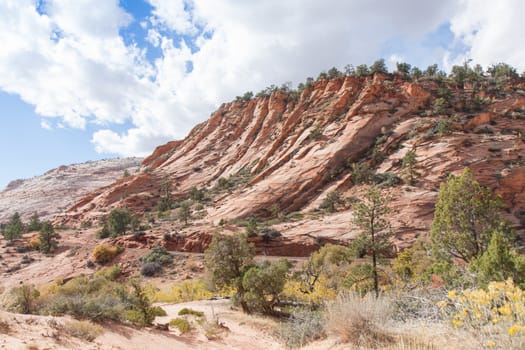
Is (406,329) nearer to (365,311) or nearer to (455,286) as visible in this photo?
(365,311)

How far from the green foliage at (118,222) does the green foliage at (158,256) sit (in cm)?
928

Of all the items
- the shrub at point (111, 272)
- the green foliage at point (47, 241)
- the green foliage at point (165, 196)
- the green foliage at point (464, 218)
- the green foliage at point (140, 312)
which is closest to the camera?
the green foliage at point (140, 312)

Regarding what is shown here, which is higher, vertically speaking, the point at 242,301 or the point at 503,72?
the point at 503,72

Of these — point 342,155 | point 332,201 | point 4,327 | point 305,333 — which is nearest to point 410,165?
point 332,201

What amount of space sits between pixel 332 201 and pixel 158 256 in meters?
18.9

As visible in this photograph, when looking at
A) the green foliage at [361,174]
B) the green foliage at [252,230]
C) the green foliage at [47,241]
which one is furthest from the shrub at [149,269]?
the green foliage at [361,174]

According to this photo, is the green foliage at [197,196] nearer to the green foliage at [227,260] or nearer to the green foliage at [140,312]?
the green foliage at [227,260]

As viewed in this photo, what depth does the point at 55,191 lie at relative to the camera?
8631 centimetres

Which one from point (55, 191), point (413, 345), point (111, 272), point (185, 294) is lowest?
point (185, 294)

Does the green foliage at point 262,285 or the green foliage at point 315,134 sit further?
the green foliage at point 315,134

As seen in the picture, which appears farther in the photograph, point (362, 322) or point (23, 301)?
point (23, 301)

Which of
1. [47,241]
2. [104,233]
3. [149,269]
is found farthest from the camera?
[104,233]

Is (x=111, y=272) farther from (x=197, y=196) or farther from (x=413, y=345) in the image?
(x=413, y=345)

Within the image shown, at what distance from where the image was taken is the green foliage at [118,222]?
3714 centimetres
